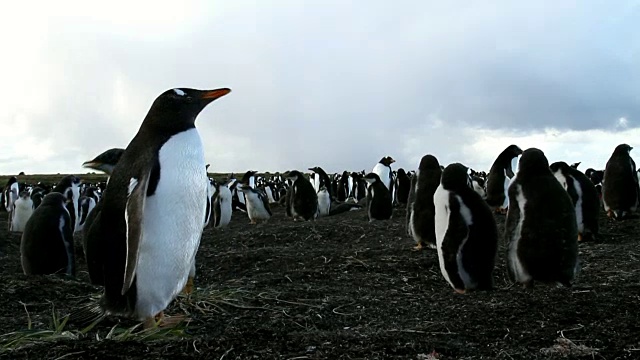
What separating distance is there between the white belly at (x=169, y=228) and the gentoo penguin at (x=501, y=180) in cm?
1089

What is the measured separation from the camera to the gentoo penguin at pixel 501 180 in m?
14.1

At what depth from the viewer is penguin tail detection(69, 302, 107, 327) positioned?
426 cm

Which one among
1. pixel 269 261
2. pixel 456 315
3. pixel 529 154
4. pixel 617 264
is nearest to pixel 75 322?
pixel 456 315

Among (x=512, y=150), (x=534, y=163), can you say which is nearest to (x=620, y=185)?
(x=512, y=150)

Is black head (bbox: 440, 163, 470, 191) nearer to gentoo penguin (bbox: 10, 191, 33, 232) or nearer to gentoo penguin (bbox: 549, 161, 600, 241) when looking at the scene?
gentoo penguin (bbox: 549, 161, 600, 241)

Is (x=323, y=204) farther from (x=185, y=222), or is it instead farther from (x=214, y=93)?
(x=185, y=222)

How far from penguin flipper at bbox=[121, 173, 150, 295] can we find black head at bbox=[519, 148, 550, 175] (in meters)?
3.65

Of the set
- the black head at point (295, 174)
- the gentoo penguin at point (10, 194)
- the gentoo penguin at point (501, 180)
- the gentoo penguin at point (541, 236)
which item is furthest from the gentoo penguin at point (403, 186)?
the gentoo penguin at point (10, 194)

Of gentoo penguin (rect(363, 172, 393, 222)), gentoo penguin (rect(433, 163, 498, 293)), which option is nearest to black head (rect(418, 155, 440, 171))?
gentoo penguin (rect(433, 163, 498, 293))

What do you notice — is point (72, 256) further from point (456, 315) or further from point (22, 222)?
point (22, 222)

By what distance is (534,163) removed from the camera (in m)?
6.07

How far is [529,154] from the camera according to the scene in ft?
20.3

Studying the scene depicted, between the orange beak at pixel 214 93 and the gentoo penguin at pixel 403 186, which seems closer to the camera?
the orange beak at pixel 214 93

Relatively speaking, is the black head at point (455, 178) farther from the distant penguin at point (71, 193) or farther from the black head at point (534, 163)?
the distant penguin at point (71, 193)
